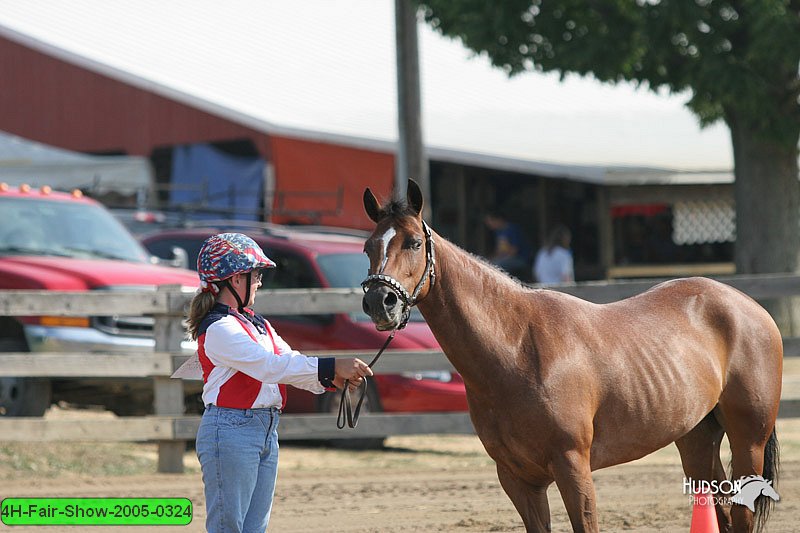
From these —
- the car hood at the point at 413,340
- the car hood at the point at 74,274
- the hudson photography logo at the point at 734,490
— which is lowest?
the hudson photography logo at the point at 734,490

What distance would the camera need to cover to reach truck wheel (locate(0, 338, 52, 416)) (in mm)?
10117

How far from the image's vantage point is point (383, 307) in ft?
16.3

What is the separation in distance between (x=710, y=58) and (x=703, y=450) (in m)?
9.88

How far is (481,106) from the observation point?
26.5m

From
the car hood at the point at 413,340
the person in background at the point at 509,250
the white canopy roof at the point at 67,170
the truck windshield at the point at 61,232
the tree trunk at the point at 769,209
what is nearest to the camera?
the car hood at the point at 413,340

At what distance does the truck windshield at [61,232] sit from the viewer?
11062mm

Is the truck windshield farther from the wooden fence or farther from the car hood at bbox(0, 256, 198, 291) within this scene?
the wooden fence

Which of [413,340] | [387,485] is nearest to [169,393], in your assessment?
Answer: [387,485]

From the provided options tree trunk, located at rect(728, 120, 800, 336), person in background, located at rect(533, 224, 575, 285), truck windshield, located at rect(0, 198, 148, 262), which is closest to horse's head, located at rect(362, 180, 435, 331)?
truck windshield, located at rect(0, 198, 148, 262)

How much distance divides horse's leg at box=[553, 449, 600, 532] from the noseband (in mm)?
Result: 970

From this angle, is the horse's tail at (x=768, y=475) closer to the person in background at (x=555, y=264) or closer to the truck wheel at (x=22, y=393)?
the truck wheel at (x=22, y=393)

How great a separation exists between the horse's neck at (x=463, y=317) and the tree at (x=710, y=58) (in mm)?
10153

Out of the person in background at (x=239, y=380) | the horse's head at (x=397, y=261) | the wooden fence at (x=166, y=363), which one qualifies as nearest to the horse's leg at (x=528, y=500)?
the horse's head at (x=397, y=261)

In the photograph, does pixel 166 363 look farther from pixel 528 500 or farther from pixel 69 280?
pixel 528 500
